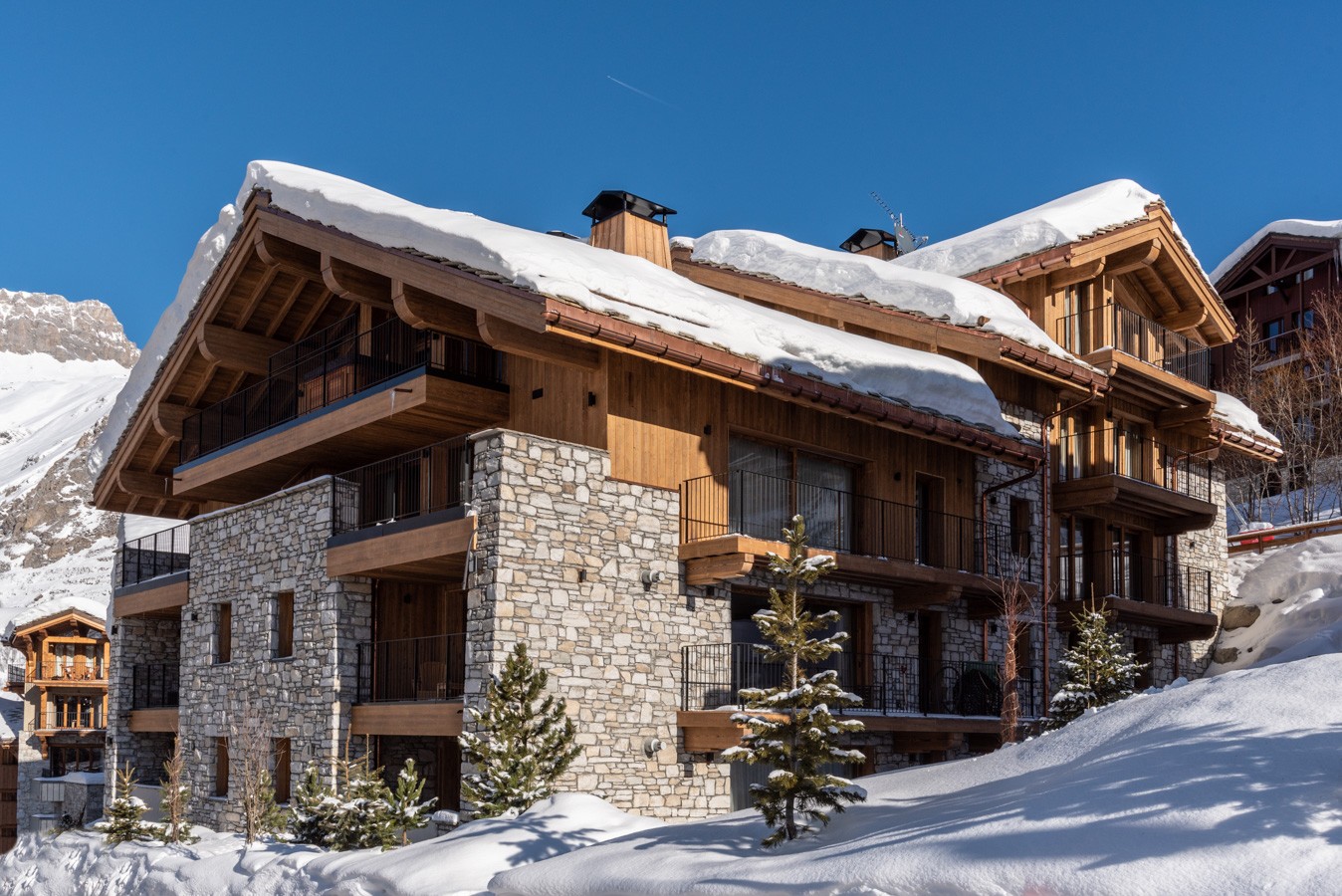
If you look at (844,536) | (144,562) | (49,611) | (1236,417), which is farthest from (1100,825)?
(49,611)

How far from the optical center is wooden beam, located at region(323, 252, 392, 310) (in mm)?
21031

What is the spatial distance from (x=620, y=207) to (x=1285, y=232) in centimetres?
3413

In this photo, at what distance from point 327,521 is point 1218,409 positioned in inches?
831

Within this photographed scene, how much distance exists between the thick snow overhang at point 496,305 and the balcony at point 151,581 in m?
2.92

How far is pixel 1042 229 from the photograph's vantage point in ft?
86.9

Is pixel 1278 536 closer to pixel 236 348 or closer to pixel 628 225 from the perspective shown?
pixel 628 225

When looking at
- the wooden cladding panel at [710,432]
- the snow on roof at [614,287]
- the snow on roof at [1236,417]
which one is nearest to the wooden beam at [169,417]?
the snow on roof at [614,287]

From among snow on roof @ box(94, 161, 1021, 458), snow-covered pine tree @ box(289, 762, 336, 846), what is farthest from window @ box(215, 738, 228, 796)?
snow on roof @ box(94, 161, 1021, 458)

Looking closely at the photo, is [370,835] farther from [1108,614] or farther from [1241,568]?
[1241,568]

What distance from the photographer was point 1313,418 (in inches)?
1874

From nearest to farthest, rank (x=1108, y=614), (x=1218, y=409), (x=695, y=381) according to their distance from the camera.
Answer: (x=695, y=381)
(x=1108, y=614)
(x=1218, y=409)

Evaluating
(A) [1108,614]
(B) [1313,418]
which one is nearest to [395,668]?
(A) [1108,614]

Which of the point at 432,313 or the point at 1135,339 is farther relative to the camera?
the point at 1135,339

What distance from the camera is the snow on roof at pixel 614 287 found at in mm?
18250
